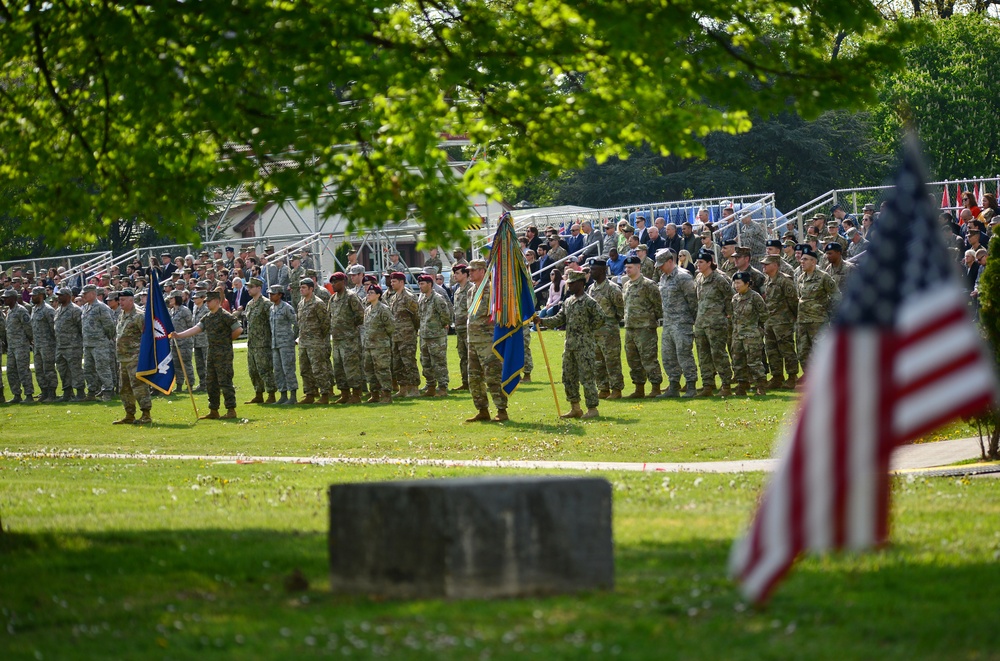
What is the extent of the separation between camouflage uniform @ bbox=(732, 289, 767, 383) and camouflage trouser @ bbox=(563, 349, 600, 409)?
2.96m

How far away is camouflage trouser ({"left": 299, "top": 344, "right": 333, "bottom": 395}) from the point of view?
25578mm

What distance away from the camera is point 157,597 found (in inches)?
318

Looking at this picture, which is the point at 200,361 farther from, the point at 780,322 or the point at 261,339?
the point at 780,322

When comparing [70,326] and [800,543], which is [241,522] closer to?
[800,543]

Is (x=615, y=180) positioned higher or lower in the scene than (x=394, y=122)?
higher

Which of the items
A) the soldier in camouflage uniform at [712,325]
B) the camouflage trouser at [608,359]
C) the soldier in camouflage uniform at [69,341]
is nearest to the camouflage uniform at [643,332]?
the camouflage trouser at [608,359]

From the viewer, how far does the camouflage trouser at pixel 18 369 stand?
103 feet

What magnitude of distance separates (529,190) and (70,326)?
51.8m

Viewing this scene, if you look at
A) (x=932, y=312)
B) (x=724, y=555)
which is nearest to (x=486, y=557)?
(x=724, y=555)

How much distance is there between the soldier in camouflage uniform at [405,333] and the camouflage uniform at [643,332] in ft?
15.2

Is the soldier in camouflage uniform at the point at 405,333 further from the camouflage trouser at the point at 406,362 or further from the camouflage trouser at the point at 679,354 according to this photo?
the camouflage trouser at the point at 679,354

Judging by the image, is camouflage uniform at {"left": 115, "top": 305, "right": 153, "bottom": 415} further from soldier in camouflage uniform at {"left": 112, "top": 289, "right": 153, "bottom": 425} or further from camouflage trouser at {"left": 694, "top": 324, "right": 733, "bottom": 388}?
camouflage trouser at {"left": 694, "top": 324, "right": 733, "bottom": 388}

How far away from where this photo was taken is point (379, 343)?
81.7 feet

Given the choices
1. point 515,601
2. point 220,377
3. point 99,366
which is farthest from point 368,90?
point 99,366
